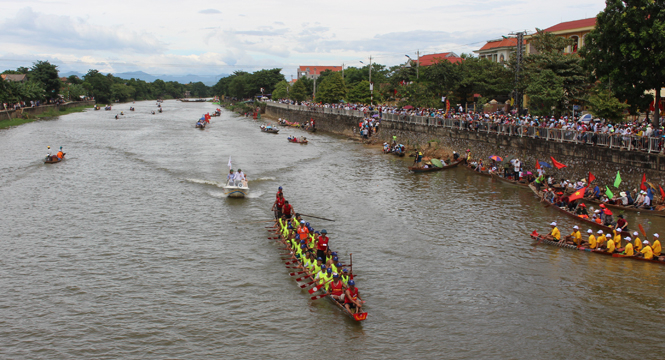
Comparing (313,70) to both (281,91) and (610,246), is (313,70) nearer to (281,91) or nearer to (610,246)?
(281,91)

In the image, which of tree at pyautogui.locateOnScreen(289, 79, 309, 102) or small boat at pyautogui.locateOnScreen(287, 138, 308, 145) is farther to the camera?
tree at pyautogui.locateOnScreen(289, 79, 309, 102)

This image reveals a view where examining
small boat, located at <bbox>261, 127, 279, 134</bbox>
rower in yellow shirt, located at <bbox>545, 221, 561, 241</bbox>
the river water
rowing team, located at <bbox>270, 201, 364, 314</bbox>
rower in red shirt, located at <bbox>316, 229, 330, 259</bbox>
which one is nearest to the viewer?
the river water

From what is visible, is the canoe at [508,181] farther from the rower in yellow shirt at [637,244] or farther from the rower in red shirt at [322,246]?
the rower in red shirt at [322,246]

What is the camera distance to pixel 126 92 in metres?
192

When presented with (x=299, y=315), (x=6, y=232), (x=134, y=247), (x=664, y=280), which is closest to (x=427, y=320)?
(x=299, y=315)

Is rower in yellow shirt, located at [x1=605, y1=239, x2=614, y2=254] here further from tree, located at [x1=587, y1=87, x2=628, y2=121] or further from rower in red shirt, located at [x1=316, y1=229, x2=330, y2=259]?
tree, located at [x1=587, y1=87, x2=628, y2=121]

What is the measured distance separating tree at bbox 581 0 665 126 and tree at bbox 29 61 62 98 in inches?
4276

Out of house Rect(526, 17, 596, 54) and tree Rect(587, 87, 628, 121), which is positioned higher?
house Rect(526, 17, 596, 54)

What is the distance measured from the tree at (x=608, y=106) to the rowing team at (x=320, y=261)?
20.9 metres

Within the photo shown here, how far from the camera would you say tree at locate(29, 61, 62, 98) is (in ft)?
346

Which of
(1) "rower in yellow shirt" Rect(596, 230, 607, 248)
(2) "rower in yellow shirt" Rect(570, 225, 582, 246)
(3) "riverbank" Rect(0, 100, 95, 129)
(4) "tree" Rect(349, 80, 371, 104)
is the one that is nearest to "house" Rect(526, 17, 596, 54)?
(4) "tree" Rect(349, 80, 371, 104)

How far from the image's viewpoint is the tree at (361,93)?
251ft

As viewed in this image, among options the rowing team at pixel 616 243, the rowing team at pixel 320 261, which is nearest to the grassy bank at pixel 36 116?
the rowing team at pixel 320 261

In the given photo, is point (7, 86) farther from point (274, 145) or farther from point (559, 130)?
point (559, 130)
